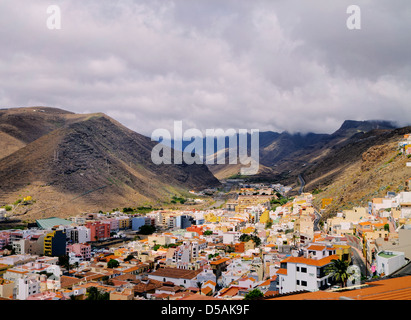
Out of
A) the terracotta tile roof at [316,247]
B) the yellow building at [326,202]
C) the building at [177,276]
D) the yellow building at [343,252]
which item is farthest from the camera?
the yellow building at [326,202]

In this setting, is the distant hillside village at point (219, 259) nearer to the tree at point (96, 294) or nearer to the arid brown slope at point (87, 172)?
the tree at point (96, 294)

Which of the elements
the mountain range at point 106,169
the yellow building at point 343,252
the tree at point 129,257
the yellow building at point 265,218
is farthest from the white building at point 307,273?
the yellow building at point 265,218

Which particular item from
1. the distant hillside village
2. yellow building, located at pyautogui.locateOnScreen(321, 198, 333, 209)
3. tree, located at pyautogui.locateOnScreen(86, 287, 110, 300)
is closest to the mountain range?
yellow building, located at pyautogui.locateOnScreen(321, 198, 333, 209)

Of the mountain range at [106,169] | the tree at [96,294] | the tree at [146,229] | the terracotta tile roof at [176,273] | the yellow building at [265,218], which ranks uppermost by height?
the mountain range at [106,169]

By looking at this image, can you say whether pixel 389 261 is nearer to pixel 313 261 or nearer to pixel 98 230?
pixel 313 261

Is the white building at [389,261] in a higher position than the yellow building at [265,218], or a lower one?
higher

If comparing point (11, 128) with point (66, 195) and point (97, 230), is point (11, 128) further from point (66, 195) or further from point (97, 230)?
point (97, 230)

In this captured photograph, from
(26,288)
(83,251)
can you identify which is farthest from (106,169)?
(26,288)

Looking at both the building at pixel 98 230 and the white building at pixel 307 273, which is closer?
the white building at pixel 307 273
